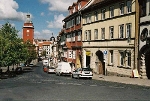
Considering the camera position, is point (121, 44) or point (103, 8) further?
point (103, 8)

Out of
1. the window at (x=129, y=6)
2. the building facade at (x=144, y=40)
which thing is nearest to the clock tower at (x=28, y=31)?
the window at (x=129, y=6)

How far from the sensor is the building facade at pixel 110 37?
105 ft

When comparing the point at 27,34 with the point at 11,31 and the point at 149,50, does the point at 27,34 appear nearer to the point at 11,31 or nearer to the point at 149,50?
the point at 11,31

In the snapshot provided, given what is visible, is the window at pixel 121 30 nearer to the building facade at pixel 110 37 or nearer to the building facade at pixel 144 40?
the building facade at pixel 110 37

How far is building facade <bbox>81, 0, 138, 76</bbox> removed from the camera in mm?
32094

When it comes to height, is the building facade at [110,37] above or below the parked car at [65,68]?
above

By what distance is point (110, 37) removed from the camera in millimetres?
37500

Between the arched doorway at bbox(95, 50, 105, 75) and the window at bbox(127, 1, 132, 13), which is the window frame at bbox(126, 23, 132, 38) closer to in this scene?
the window at bbox(127, 1, 132, 13)

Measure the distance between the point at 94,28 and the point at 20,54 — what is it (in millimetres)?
16624

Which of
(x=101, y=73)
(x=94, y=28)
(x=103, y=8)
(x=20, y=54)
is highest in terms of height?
(x=103, y=8)

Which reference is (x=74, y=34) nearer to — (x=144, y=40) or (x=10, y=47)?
(x=10, y=47)

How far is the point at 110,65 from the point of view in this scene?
37.3 metres

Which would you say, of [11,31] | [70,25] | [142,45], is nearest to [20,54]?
[11,31]

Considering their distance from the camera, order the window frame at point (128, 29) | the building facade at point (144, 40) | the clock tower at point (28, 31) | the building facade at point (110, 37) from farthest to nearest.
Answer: the clock tower at point (28, 31)
the window frame at point (128, 29)
the building facade at point (110, 37)
the building facade at point (144, 40)
